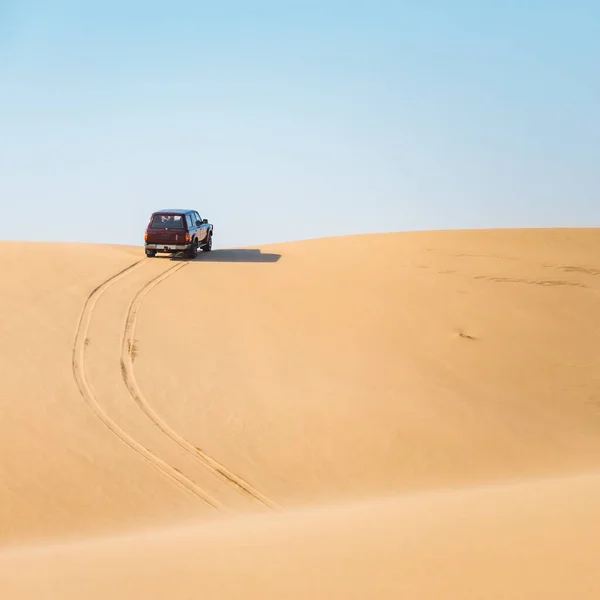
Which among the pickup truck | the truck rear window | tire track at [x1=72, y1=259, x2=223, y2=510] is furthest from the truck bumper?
tire track at [x1=72, y1=259, x2=223, y2=510]

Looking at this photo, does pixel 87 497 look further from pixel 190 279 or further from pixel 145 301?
pixel 190 279

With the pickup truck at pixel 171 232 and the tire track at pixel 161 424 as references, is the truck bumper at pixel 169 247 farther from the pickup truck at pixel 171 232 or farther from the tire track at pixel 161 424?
the tire track at pixel 161 424

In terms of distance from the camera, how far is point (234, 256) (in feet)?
70.3

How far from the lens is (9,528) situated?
24.3 ft

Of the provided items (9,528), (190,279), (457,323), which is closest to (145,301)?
(190,279)

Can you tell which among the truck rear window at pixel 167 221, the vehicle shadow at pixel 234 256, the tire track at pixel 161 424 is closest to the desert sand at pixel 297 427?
the tire track at pixel 161 424

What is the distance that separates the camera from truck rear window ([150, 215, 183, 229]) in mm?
19547

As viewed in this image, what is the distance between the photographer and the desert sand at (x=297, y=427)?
4.83m

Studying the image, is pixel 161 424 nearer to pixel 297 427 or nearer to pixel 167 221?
pixel 297 427

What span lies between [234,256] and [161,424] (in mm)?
11596

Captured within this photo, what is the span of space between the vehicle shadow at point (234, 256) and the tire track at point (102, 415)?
5.04m

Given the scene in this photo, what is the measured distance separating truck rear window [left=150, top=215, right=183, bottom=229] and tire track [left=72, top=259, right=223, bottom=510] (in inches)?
171

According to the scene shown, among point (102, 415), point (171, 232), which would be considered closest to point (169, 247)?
point (171, 232)

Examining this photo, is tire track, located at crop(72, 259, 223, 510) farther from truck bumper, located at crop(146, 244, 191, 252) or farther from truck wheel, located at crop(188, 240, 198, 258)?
truck wheel, located at crop(188, 240, 198, 258)
